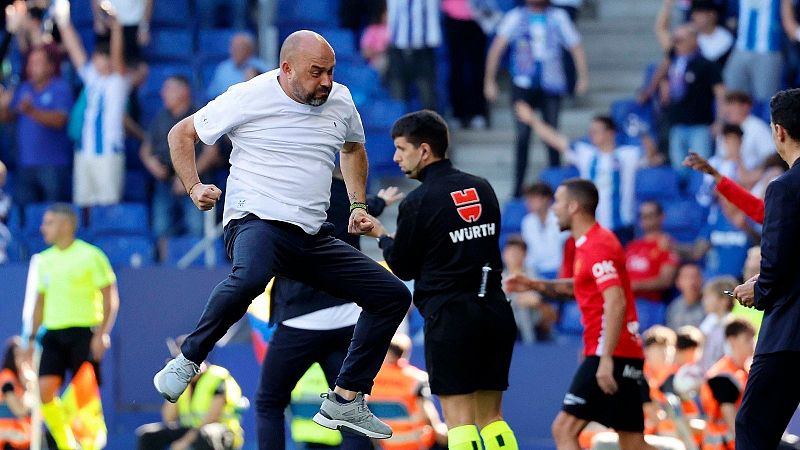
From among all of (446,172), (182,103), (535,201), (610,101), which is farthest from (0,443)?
(610,101)

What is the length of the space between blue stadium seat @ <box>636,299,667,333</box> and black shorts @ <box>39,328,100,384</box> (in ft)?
15.3

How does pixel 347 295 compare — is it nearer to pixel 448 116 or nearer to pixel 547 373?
pixel 547 373

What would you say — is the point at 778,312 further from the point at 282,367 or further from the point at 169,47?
the point at 169,47

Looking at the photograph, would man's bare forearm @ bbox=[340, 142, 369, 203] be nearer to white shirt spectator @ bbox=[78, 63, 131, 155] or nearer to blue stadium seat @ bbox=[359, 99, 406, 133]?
blue stadium seat @ bbox=[359, 99, 406, 133]

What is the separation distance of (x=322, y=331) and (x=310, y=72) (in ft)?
6.10

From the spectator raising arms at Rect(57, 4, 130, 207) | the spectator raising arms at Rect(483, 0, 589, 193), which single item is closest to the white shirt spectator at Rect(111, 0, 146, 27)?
the spectator raising arms at Rect(57, 4, 130, 207)

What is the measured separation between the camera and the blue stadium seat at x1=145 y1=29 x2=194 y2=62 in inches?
662

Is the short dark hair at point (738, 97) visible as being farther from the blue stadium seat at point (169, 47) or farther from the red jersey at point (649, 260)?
the blue stadium seat at point (169, 47)

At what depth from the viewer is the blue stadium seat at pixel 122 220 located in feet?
51.0

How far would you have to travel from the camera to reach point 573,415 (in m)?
8.92

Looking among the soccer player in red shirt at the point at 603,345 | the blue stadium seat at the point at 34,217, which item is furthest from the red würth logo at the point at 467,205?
the blue stadium seat at the point at 34,217

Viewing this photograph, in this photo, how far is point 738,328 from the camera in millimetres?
10117

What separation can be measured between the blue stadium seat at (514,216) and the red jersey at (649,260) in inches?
59.1

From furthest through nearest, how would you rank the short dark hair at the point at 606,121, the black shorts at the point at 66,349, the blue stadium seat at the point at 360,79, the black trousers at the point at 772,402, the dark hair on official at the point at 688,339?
the blue stadium seat at the point at 360,79, the short dark hair at the point at 606,121, the black shorts at the point at 66,349, the dark hair on official at the point at 688,339, the black trousers at the point at 772,402
